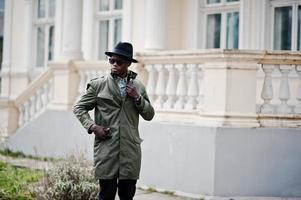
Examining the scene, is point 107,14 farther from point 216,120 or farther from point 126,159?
point 126,159

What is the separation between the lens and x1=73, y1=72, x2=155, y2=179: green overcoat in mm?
5254

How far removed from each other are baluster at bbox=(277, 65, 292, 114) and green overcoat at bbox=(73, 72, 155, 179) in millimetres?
3359

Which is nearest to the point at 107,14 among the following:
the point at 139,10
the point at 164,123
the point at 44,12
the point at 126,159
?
the point at 139,10

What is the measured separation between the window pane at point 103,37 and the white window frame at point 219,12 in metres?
2.96

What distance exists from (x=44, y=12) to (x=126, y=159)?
11341 millimetres

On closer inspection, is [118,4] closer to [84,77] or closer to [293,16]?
[84,77]

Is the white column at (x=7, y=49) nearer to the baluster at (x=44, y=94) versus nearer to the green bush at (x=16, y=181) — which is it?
the baluster at (x=44, y=94)

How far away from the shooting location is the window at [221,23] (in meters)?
11.5

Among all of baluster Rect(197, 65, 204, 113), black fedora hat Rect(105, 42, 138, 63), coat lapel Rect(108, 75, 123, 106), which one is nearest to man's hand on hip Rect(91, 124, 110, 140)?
coat lapel Rect(108, 75, 123, 106)

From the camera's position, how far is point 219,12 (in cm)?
1180

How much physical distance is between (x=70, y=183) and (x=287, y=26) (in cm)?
537

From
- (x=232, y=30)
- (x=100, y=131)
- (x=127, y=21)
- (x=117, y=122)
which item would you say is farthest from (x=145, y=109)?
(x=127, y=21)

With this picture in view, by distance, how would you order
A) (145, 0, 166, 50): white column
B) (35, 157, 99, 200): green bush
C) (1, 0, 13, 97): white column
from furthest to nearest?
1. (1, 0, 13, 97): white column
2. (145, 0, 166, 50): white column
3. (35, 157, 99, 200): green bush

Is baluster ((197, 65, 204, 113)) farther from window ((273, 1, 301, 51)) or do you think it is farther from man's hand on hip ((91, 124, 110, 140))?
man's hand on hip ((91, 124, 110, 140))
